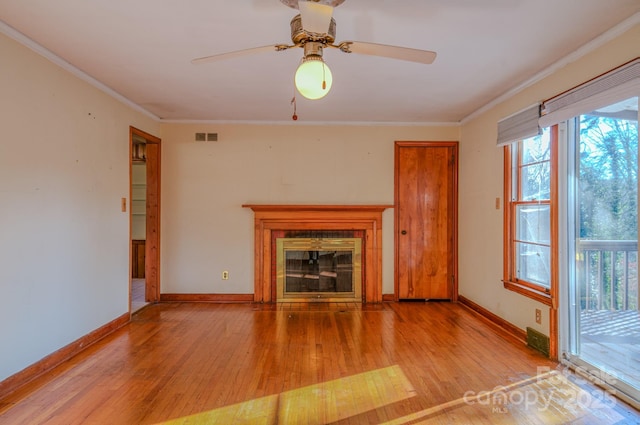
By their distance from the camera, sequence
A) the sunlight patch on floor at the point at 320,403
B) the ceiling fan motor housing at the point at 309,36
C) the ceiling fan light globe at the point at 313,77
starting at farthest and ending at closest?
the sunlight patch on floor at the point at 320,403
the ceiling fan motor housing at the point at 309,36
the ceiling fan light globe at the point at 313,77

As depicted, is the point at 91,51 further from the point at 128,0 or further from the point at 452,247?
the point at 452,247

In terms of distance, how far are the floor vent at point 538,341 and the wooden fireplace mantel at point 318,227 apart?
1903 millimetres

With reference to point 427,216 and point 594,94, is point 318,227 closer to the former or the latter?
point 427,216

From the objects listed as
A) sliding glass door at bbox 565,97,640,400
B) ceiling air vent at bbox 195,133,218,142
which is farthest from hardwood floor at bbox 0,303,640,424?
ceiling air vent at bbox 195,133,218,142

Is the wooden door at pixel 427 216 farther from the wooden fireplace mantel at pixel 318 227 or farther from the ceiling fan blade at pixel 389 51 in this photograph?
the ceiling fan blade at pixel 389 51

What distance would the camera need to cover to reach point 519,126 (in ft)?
11.1

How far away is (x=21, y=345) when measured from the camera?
253 cm

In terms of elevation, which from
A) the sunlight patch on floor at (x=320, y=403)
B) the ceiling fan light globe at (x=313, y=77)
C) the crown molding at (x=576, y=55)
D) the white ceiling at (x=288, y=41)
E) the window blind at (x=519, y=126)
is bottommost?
the sunlight patch on floor at (x=320, y=403)

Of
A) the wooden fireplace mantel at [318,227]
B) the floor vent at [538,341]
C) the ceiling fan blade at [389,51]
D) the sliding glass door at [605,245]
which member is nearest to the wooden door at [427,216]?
the wooden fireplace mantel at [318,227]

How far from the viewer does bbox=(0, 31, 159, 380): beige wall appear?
2443 mm

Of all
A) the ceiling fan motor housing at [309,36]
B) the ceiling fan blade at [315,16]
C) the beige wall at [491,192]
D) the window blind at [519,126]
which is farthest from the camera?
the window blind at [519,126]

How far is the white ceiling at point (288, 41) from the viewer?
2.14 meters

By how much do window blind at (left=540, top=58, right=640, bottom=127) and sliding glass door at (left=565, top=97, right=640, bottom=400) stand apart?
0.13 metres

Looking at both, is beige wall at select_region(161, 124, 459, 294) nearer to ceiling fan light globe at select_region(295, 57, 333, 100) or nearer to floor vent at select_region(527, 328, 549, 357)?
floor vent at select_region(527, 328, 549, 357)
